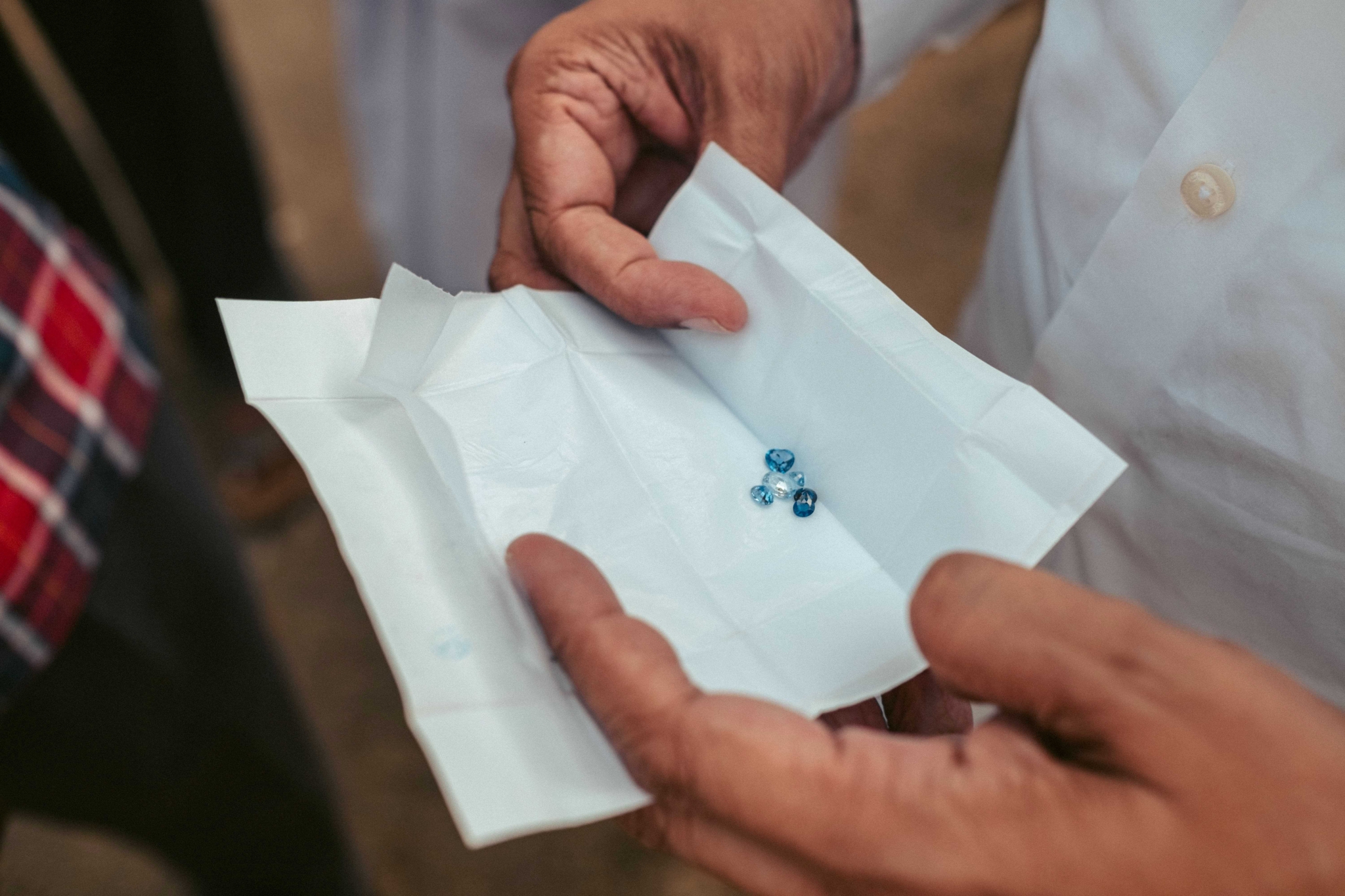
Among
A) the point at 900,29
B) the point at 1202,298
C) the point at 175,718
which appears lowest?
the point at 175,718

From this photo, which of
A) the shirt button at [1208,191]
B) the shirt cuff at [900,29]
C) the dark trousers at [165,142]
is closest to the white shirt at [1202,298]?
the shirt button at [1208,191]

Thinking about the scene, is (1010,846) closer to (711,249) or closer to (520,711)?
(520,711)

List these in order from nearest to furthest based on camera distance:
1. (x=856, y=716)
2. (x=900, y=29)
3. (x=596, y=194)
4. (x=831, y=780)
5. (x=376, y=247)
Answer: (x=831, y=780) < (x=856, y=716) < (x=596, y=194) < (x=900, y=29) < (x=376, y=247)

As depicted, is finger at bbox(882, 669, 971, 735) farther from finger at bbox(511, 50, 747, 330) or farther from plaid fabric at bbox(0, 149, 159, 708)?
plaid fabric at bbox(0, 149, 159, 708)

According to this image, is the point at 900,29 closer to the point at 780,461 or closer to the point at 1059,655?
the point at 780,461

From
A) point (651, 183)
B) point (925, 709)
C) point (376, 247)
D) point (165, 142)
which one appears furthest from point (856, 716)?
point (376, 247)

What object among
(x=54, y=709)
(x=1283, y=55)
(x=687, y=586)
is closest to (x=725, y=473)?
(x=687, y=586)
